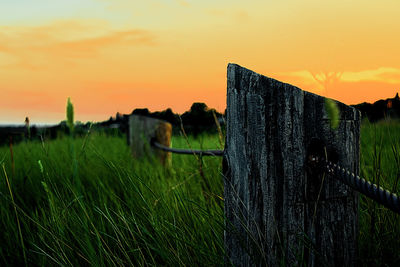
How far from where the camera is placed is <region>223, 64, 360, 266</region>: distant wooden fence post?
1291 millimetres

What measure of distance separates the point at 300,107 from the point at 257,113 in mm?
130

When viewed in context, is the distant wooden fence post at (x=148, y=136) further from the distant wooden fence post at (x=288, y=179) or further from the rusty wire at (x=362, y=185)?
the rusty wire at (x=362, y=185)

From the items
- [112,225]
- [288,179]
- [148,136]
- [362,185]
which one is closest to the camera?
[362,185]

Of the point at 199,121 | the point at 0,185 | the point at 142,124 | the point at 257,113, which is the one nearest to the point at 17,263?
the point at 0,185

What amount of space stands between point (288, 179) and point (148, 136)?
359 cm

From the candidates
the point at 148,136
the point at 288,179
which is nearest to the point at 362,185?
the point at 288,179

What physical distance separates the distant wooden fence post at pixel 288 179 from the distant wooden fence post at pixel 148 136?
333cm

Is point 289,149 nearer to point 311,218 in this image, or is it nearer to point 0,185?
point 311,218

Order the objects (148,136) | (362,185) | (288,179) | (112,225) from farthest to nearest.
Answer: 1. (148,136)
2. (112,225)
3. (288,179)
4. (362,185)

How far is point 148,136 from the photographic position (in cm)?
480

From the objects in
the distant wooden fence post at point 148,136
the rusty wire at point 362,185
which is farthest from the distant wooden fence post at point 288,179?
the distant wooden fence post at point 148,136

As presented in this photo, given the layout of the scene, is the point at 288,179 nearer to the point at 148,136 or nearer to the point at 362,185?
the point at 362,185

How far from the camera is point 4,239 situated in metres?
2.22

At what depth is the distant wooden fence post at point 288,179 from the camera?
1291 millimetres
